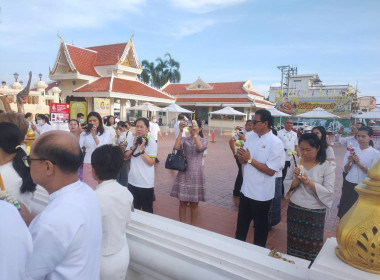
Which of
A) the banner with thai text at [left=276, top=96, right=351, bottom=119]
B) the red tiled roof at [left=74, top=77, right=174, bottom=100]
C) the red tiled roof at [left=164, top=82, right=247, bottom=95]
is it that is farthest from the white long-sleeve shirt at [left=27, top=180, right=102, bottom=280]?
the banner with thai text at [left=276, top=96, right=351, bottom=119]

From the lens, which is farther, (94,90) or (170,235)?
(94,90)

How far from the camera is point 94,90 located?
18.1 metres

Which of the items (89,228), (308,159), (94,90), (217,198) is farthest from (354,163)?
(94,90)

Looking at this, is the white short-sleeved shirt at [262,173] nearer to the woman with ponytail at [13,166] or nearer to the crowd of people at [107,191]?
the crowd of people at [107,191]

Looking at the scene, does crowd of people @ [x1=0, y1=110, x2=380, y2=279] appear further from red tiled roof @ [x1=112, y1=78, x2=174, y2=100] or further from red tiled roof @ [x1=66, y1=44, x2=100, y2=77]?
red tiled roof @ [x1=66, y1=44, x2=100, y2=77]

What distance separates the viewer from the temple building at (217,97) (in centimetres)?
2744

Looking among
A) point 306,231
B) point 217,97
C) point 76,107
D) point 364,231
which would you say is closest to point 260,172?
point 306,231

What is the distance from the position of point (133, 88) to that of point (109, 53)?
12.0ft

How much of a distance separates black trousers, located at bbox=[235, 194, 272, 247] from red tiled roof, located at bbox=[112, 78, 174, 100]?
1626cm

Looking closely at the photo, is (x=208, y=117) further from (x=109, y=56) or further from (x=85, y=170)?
(x=85, y=170)

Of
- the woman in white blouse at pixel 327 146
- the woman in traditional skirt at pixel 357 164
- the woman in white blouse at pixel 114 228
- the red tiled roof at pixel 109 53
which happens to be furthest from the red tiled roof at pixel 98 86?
the woman in white blouse at pixel 114 228

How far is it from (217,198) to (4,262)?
5210 millimetres

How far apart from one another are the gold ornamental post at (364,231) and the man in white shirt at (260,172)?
6.36ft

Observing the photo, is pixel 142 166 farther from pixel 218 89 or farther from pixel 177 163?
pixel 218 89
